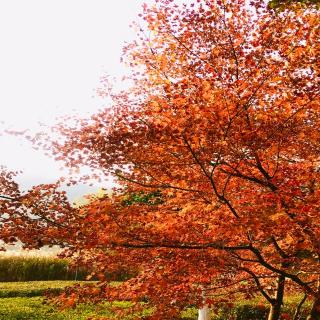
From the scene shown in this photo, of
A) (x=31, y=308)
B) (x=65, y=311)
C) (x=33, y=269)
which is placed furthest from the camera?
(x=33, y=269)

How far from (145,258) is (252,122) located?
2.55 meters

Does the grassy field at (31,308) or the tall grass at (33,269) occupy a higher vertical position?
the tall grass at (33,269)

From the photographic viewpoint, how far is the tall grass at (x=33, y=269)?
20.4 meters

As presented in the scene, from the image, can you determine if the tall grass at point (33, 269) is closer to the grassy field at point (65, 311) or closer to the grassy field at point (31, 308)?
the grassy field at point (31, 308)

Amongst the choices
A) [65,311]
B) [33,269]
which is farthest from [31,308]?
[33,269]

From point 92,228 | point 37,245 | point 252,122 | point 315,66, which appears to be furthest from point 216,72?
point 37,245

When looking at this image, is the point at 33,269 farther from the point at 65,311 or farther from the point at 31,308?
the point at 65,311

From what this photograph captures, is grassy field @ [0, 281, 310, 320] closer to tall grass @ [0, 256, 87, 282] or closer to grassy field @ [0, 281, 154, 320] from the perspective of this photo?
grassy field @ [0, 281, 154, 320]

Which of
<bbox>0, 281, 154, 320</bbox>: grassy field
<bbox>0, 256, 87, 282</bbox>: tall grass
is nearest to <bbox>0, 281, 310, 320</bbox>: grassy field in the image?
<bbox>0, 281, 154, 320</bbox>: grassy field

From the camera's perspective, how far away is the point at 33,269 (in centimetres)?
2103

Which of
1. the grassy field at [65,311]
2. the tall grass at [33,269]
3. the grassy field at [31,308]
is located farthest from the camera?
the tall grass at [33,269]

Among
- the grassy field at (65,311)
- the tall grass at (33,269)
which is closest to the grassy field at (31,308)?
the grassy field at (65,311)

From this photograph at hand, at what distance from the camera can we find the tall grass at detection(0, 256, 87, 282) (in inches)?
802

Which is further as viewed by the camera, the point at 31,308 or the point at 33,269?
the point at 33,269
